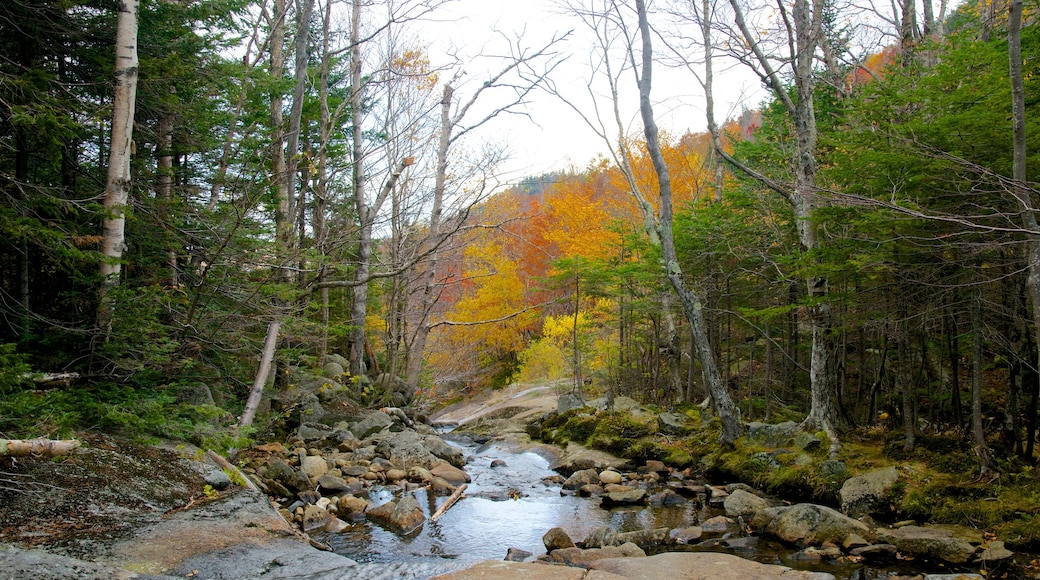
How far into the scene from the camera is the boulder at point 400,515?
6555 millimetres

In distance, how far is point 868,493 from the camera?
22.6 ft

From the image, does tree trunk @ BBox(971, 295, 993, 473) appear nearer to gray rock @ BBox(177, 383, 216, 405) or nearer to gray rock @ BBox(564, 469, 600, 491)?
gray rock @ BBox(564, 469, 600, 491)

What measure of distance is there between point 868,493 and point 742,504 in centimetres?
143

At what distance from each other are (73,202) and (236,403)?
373cm

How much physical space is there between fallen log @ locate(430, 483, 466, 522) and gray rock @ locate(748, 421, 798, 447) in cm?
479

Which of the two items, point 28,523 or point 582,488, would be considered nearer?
point 28,523

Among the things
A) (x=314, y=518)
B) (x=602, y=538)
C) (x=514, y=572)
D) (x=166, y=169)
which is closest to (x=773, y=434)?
(x=602, y=538)

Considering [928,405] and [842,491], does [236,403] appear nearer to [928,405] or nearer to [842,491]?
[842,491]

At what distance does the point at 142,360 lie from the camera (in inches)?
225

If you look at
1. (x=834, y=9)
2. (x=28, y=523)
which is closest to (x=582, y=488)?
(x=28, y=523)

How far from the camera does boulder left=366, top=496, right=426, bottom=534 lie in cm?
655

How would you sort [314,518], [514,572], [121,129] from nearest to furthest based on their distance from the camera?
1. [514,572]
2. [121,129]
3. [314,518]

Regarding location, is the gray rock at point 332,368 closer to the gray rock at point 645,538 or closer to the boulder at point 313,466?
the boulder at point 313,466

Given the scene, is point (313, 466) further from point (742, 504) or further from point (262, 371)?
point (742, 504)
